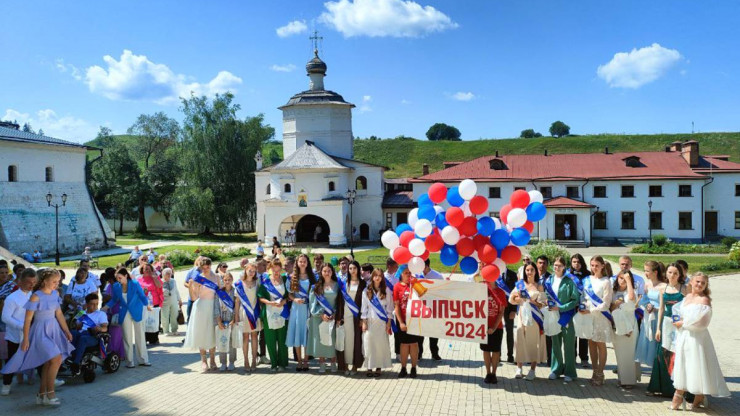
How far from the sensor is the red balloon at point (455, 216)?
28.1 feet

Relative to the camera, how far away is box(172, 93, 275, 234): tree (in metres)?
46.6

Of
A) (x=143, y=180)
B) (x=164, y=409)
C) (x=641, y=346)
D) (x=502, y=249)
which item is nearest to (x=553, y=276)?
(x=502, y=249)

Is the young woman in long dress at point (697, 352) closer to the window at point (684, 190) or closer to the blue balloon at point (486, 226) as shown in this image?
the blue balloon at point (486, 226)

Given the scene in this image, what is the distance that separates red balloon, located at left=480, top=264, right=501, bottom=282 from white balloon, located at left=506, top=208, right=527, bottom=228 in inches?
30.3

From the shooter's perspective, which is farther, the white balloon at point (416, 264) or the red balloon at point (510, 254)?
the white balloon at point (416, 264)

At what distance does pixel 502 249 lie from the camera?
8.65m

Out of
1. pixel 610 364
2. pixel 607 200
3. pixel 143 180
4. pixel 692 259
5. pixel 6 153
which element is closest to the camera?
pixel 610 364

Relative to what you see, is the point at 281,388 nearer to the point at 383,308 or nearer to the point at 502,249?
the point at 383,308

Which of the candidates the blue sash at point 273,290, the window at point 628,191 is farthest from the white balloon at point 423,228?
the window at point 628,191

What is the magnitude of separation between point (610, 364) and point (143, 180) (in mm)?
51050

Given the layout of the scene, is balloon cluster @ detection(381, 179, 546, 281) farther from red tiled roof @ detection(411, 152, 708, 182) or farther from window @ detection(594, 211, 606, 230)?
window @ detection(594, 211, 606, 230)

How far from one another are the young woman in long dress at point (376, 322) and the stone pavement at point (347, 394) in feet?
1.15

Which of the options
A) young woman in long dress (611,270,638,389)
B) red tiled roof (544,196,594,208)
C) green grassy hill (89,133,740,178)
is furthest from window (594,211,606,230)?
green grassy hill (89,133,740,178)

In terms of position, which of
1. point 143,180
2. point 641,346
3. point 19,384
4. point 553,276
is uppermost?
point 143,180
